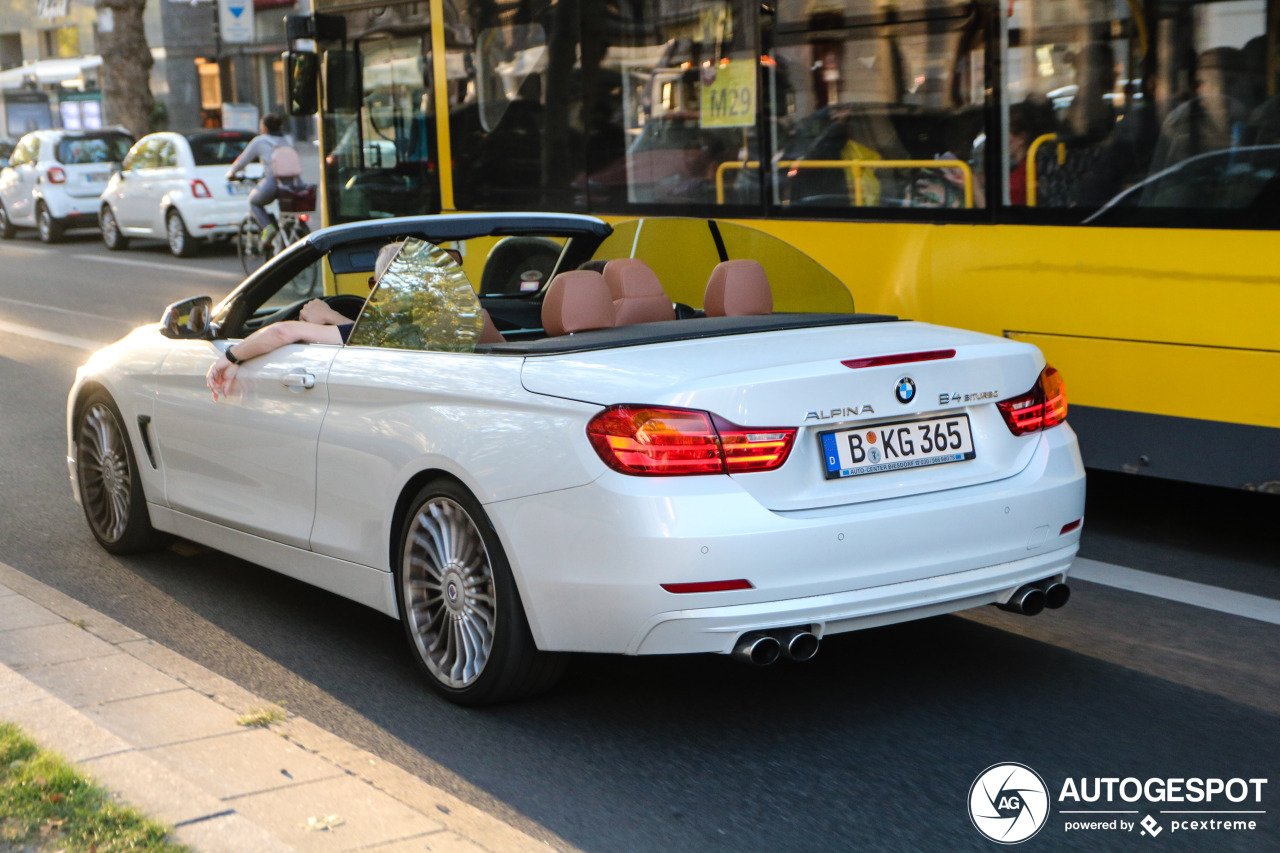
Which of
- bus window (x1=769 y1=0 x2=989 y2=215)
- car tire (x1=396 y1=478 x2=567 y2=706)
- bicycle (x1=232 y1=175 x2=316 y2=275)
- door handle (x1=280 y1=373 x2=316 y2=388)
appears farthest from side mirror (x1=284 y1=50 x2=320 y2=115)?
bicycle (x1=232 y1=175 x2=316 y2=275)

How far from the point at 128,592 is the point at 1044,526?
11.3ft

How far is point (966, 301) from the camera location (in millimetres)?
7086

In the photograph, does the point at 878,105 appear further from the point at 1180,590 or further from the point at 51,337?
the point at 51,337

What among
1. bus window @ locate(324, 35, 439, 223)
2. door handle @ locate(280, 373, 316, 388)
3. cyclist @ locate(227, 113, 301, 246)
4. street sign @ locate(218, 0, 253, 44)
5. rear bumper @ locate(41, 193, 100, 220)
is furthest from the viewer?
street sign @ locate(218, 0, 253, 44)

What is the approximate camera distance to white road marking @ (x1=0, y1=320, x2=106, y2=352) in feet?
44.8

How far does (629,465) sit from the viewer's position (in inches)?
159

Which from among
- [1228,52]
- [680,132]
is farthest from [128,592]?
[1228,52]

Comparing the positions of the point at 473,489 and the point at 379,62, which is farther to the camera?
the point at 379,62

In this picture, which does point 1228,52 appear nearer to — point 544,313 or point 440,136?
point 544,313

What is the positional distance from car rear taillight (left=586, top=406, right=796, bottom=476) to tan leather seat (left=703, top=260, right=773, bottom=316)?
1.28 metres

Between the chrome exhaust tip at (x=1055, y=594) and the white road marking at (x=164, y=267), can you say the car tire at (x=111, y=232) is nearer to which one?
the white road marking at (x=164, y=267)

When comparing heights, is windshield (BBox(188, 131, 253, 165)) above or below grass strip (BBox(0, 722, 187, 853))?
above

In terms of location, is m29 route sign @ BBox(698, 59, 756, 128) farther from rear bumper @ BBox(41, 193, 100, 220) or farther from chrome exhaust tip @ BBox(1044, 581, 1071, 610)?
rear bumper @ BBox(41, 193, 100, 220)

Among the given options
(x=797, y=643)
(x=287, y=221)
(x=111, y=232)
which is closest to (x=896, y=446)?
(x=797, y=643)
